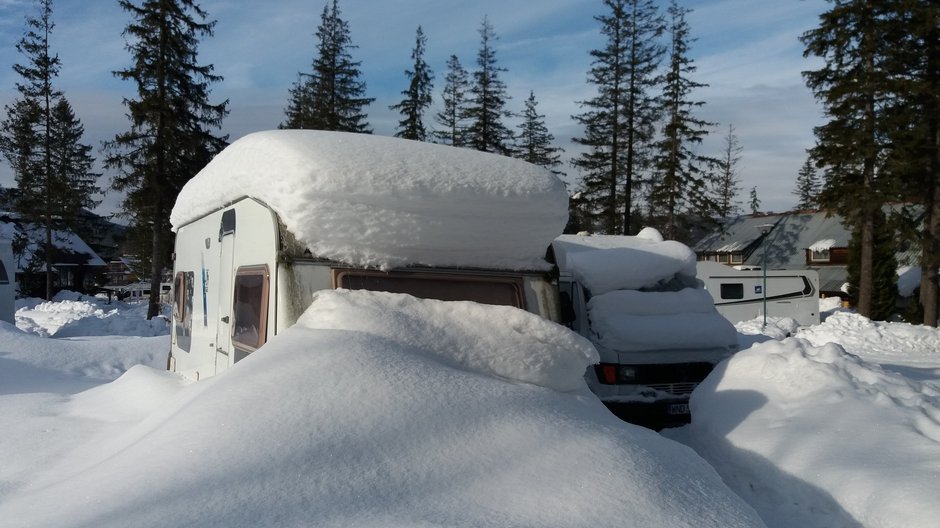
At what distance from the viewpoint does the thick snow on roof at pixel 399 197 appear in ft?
15.7

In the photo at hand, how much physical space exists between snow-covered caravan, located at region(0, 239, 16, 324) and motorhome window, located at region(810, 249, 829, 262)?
123 feet

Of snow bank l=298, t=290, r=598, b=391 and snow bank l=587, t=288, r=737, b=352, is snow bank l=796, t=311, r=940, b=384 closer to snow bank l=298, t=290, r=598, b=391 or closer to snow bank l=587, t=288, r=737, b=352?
snow bank l=587, t=288, r=737, b=352

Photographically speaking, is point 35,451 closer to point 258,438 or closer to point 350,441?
point 258,438

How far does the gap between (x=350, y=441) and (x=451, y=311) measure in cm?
161

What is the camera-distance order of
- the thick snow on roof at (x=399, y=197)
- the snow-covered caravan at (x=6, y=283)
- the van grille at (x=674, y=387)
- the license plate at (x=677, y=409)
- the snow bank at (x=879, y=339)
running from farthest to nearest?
1. the snow-covered caravan at (x=6, y=283)
2. the snow bank at (x=879, y=339)
3. the van grille at (x=674, y=387)
4. the license plate at (x=677, y=409)
5. the thick snow on roof at (x=399, y=197)

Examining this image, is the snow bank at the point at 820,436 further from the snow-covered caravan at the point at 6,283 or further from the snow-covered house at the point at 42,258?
the snow-covered house at the point at 42,258

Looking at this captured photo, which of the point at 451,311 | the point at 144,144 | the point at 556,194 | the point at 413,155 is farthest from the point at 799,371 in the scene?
the point at 144,144

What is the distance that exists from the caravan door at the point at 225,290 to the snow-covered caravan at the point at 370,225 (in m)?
0.02

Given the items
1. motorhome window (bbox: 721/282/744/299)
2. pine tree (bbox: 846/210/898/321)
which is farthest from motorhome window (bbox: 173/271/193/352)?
pine tree (bbox: 846/210/898/321)

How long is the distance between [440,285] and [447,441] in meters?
1.91

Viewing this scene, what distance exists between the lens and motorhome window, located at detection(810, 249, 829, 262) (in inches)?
1617

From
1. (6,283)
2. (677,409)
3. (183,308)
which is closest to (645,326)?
(677,409)

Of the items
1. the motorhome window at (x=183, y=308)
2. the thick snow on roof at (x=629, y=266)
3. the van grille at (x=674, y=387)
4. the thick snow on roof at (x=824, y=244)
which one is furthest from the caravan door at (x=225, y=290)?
the thick snow on roof at (x=824, y=244)

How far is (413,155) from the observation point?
17.1 ft
